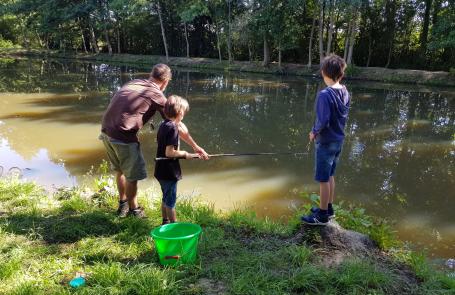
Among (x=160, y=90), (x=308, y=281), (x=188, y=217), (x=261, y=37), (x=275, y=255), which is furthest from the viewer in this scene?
(x=261, y=37)

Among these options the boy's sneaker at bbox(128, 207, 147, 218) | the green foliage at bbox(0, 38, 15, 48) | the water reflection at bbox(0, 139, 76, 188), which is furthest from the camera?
the green foliage at bbox(0, 38, 15, 48)

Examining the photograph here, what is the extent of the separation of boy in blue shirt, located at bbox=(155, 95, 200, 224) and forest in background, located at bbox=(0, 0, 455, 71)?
18436mm

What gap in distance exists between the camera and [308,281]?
2971mm

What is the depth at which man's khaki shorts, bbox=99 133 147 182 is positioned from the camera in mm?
3863

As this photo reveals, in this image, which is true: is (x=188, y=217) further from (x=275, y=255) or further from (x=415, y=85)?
(x=415, y=85)

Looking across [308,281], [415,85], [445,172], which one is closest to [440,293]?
[308,281]

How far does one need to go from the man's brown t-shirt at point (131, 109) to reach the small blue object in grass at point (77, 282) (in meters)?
1.39

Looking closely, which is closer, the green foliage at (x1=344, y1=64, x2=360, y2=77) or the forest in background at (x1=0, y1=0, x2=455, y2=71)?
the green foliage at (x1=344, y1=64, x2=360, y2=77)

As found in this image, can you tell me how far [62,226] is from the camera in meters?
3.86

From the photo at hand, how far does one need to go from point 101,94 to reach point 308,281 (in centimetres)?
1304

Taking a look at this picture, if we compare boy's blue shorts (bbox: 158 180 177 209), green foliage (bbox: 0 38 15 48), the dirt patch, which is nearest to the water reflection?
boy's blue shorts (bbox: 158 180 177 209)

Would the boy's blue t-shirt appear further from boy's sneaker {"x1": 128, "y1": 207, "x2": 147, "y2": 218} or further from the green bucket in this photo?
boy's sneaker {"x1": 128, "y1": 207, "x2": 147, "y2": 218}

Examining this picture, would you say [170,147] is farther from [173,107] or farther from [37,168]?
[37,168]

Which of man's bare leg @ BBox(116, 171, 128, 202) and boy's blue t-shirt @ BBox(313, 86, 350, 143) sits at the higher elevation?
boy's blue t-shirt @ BBox(313, 86, 350, 143)
